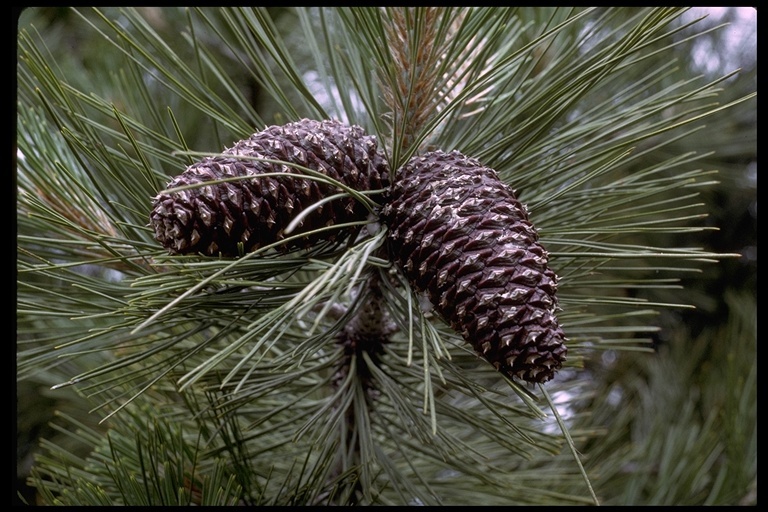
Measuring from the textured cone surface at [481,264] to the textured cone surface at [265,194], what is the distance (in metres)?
0.05

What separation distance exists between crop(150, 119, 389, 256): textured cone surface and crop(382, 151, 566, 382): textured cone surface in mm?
52

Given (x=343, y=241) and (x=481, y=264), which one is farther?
(x=343, y=241)

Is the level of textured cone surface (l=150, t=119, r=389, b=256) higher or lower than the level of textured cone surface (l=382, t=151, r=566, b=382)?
higher

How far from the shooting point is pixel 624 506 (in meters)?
1.24

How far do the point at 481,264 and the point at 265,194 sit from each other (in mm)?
185

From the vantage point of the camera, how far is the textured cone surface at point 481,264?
53 cm

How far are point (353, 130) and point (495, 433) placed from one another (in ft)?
1.29

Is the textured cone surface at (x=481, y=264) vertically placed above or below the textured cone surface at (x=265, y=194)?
below

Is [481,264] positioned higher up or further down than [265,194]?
further down

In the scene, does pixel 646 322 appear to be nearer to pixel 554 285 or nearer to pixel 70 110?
pixel 554 285

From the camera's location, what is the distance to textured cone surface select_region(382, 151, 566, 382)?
526 mm

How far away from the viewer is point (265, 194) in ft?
1.79

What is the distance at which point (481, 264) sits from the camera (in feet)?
1.77

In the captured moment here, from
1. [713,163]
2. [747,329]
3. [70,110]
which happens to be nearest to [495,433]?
[70,110]
